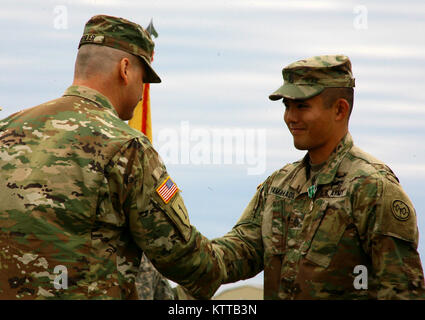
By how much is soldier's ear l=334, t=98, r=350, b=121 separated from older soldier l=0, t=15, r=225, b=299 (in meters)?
1.40

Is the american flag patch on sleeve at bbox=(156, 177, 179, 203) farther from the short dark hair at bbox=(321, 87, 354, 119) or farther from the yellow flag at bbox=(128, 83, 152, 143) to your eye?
the yellow flag at bbox=(128, 83, 152, 143)

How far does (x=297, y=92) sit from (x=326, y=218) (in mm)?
982

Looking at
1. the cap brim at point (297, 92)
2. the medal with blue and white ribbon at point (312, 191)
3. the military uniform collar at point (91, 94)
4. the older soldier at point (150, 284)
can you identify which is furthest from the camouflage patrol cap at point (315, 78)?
the older soldier at point (150, 284)

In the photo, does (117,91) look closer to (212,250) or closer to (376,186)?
(212,250)

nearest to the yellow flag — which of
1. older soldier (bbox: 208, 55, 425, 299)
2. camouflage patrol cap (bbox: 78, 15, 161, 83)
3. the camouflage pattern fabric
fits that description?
the camouflage pattern fabric

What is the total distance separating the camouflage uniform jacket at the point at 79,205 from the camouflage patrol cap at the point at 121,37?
55 centimetres

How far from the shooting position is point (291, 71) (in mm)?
5543

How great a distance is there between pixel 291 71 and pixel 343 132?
0.63m

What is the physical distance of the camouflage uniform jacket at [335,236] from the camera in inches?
192

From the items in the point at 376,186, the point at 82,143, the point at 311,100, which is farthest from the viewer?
the point at 311,100

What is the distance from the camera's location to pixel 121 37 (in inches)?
208

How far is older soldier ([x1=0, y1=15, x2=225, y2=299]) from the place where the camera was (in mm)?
4605
